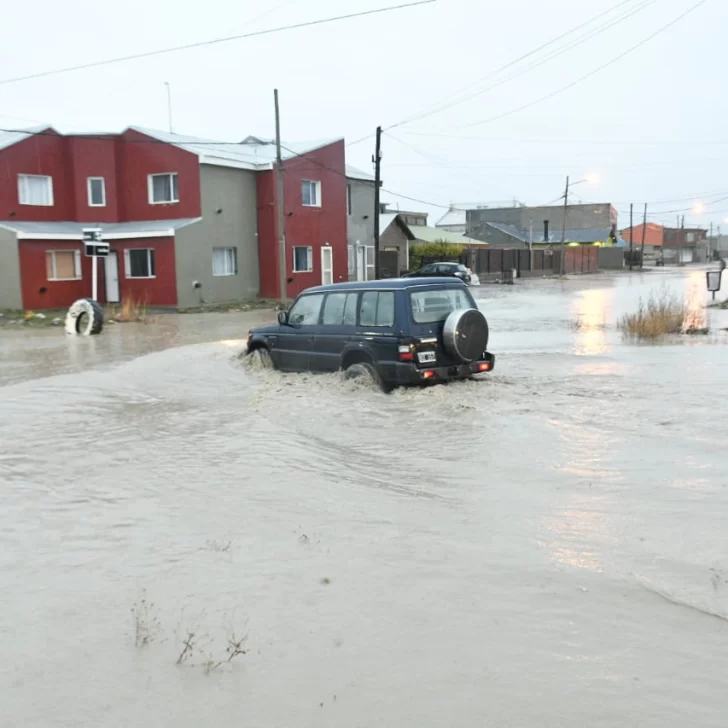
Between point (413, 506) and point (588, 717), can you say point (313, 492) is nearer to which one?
point (413, 506)

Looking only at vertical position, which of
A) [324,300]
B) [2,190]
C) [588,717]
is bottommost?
[588,717]

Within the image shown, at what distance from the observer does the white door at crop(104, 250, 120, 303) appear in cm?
3080

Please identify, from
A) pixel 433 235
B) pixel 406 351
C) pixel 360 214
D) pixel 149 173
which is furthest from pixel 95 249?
pixel 433 235

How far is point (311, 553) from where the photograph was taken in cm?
514

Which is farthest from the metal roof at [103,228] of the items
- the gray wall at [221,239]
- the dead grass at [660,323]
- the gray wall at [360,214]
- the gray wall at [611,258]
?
the gray wall at [611,258]

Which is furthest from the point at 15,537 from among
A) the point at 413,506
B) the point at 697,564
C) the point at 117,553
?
the point at 697,564

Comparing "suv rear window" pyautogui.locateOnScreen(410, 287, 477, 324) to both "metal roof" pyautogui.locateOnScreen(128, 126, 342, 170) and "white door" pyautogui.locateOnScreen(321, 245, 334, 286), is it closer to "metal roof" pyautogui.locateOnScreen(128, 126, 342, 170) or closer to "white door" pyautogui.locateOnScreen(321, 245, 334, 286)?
"metal roof" pyautogui.locateOnScreen(128, 126, 342, 170)

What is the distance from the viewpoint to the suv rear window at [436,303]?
10305 millimetres

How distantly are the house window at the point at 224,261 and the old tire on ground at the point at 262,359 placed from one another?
19072 mm

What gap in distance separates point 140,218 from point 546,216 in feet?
273

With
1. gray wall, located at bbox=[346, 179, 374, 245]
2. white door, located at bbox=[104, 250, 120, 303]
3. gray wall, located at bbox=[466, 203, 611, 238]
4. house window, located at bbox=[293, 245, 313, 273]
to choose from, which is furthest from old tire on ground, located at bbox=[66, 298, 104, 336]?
gray wall, located at bbox=[466, 203, 611, 238]

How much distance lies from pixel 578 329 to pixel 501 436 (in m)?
12.9

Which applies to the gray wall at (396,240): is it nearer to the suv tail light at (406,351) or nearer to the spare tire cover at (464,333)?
the spare tire cover at (464,333)

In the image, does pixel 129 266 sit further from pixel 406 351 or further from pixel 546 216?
pixel 546 216
